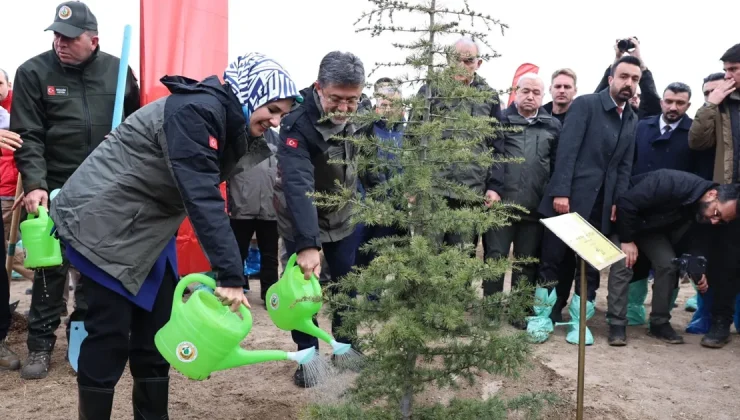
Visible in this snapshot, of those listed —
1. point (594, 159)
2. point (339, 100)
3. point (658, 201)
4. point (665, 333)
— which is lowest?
point (665, 333)

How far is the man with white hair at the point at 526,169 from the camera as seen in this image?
4879 mm

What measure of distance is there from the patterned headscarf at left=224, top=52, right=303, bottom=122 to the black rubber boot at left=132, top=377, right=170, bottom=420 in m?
1.20

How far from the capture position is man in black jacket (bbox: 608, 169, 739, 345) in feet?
15.3

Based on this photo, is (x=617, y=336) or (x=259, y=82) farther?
(x=617, y=336)

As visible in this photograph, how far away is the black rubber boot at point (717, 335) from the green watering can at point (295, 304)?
Answer: 3231 millimetres

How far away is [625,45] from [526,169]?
60.1 inches

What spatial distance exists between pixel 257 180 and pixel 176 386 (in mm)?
2256

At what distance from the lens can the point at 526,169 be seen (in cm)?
490

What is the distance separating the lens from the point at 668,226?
4.98 meters

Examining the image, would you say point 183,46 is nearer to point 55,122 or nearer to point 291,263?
point 55,122

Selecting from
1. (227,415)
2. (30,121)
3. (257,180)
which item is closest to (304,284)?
(227,415)

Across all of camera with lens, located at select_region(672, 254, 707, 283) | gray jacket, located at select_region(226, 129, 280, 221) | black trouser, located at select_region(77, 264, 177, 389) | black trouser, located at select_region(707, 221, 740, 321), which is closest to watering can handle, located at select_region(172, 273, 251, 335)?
black trouser, located at select_region(77, 264, 177, 389)

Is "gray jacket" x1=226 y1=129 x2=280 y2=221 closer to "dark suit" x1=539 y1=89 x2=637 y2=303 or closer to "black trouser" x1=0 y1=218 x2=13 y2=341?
"black trouser" x1=0 y1=218 x2=13 y2=341

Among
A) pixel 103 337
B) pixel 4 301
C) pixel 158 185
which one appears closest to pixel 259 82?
pixel 158 185
